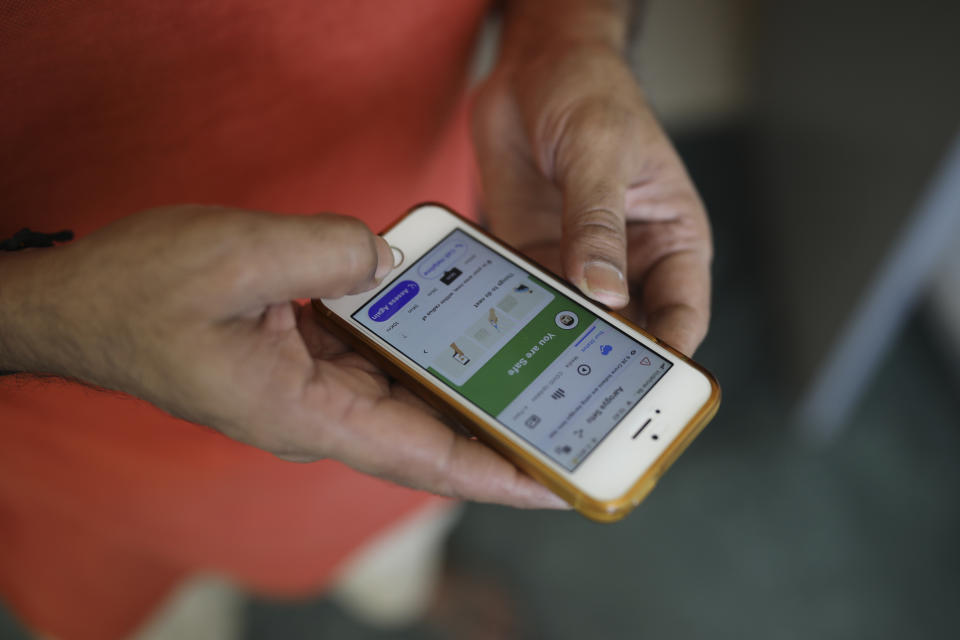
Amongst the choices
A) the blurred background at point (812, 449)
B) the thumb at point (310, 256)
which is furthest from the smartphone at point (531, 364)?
the blurred background at point (812, 449)

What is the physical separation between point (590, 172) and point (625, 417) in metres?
0.22

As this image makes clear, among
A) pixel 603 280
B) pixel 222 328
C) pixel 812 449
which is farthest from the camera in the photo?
pixel 812 449

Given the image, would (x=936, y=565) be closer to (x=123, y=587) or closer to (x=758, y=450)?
(x=758, y=450)

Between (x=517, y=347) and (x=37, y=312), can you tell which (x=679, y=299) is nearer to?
(x=517, y=347)

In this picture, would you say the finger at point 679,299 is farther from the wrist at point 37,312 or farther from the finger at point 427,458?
the wrist at point 37,312

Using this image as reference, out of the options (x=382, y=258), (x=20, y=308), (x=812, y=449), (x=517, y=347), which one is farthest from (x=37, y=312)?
(x=812, y=449)

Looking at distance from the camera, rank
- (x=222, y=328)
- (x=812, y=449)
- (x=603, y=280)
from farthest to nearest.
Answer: (x=812, y=449)
(x=603, y=280)
(x=222, y=328)

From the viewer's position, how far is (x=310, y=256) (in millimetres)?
436

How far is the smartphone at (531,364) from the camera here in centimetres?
54

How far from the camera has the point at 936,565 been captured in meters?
1.28

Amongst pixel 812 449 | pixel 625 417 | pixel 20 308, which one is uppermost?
pixel 20 308

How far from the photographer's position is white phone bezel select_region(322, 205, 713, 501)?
524 mm

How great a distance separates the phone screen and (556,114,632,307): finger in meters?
0.06

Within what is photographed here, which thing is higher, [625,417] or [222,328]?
[222,328]
